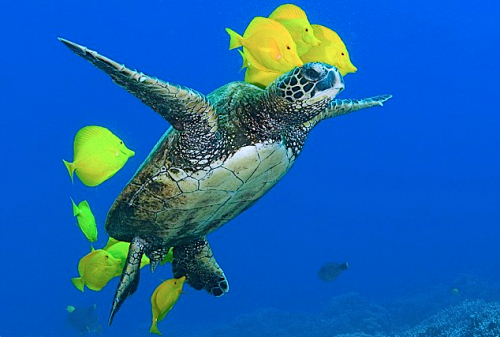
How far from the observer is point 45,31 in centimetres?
6712

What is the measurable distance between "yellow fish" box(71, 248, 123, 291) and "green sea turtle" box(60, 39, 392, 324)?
0.24m

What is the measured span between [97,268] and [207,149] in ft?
5.79

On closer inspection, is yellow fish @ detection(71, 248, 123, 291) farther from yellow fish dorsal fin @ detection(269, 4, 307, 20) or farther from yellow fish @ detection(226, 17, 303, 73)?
yellow fish dorsal fin @ detection(269, 4, 307, 20)

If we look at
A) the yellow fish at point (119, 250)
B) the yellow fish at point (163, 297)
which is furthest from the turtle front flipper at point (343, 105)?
the yellow fish at point (119, 250)

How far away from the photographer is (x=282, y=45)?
127 inches

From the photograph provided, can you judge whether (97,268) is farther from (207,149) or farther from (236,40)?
(236,40)

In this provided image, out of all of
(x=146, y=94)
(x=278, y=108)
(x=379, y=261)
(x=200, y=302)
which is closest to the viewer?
(x=146, y=94)

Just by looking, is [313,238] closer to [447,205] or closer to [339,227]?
[339,227]

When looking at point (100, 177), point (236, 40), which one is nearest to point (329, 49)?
point (236, 40)

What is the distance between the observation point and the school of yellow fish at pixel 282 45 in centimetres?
323

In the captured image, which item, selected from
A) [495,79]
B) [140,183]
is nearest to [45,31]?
[140,183]

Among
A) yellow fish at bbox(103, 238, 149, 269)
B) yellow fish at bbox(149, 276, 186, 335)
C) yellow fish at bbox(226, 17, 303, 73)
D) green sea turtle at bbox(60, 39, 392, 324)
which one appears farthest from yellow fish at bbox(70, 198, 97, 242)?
yellow fish at bbox(226, 17, 303, 73)

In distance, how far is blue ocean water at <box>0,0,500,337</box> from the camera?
36.6 meters

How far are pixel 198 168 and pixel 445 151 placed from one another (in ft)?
260
